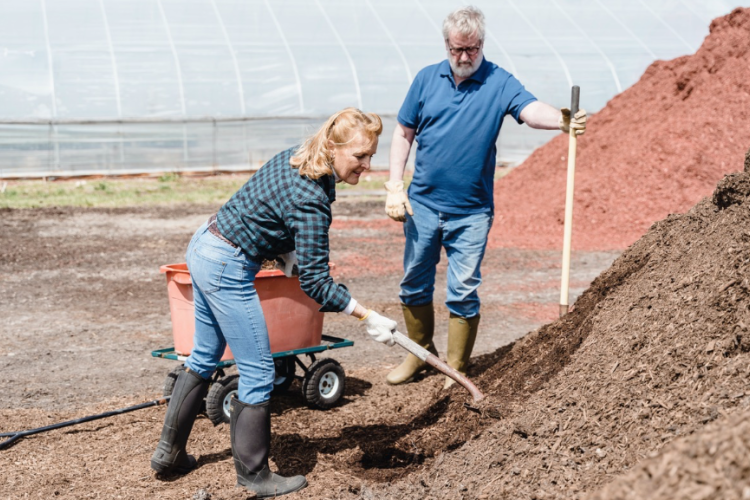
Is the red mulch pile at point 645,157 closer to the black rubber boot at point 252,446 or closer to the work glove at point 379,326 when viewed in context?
the work glove at point 379,326

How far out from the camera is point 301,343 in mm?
4559

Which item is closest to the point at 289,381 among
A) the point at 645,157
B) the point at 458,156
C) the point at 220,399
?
the point at 220,399

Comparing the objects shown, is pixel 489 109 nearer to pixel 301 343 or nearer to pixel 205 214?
pixel 301 343

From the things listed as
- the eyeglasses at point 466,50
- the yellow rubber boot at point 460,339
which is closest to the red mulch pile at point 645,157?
the yellow rubber boot at point 460,339

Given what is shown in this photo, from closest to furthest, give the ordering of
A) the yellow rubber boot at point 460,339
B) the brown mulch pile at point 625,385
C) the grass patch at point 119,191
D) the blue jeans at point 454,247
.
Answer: the brown mulch pile at point 625,385 < the blue jeans at point 454,247 < the yellow rubber boot at point 460,339 < the grass patch at point 119,191

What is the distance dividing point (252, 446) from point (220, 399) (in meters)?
0.92

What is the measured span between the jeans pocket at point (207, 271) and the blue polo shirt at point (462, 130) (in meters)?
1.63

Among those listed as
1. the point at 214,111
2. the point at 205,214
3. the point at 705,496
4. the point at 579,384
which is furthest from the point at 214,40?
the point at 705,496

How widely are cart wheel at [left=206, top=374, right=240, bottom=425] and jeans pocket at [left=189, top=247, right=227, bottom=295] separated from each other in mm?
1031

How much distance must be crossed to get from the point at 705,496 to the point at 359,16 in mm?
18885

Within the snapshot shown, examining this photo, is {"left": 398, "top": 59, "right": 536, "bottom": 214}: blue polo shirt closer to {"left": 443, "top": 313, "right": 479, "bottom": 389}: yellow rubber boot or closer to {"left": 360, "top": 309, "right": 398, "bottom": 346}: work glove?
{"left": 443, "top": 313, "right": 479, "bottom": 389}: yellow rubber boot

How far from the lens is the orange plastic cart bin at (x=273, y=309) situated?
432 centimetres

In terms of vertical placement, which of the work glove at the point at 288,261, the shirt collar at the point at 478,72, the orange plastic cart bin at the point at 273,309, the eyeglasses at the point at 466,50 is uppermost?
the eyeglasses at the point at 466,50

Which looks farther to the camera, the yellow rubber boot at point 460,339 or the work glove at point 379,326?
the yellow rubber boot at point 460,339
